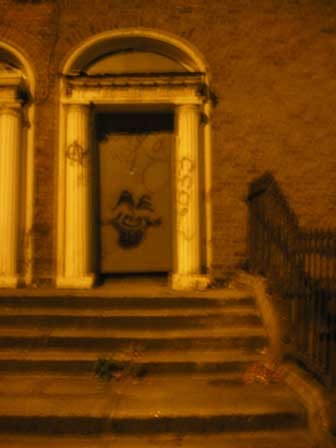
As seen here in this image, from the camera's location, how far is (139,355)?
4543 millimetres

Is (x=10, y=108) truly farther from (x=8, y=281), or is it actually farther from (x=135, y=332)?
(x=135, y=332)

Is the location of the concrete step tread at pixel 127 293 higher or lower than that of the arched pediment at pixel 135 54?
lower

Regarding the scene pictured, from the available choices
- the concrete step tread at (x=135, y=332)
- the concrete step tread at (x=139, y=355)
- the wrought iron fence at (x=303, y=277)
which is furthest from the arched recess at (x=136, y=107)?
the concrete step tread at (x=139, y=355)

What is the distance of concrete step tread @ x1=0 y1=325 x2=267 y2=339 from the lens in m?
4.75

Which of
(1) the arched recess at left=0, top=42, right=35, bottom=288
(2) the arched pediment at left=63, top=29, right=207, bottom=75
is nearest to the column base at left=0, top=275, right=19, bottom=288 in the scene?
(1) the arched recess at left=0, top=42, right=35, bottom=288

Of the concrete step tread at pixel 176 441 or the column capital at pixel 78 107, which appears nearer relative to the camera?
the concrete step tread at pixel 176 441

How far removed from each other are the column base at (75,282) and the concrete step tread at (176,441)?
2722 millimetres

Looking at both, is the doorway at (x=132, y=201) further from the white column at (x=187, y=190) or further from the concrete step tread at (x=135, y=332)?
the concrete step tread at (x=135, y=332)

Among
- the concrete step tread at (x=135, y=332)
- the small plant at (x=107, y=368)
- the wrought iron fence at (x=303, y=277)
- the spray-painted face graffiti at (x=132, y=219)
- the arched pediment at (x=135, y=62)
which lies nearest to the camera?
the wrought iron fence at (x=303, y=277)

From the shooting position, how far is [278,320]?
4723 millimetres

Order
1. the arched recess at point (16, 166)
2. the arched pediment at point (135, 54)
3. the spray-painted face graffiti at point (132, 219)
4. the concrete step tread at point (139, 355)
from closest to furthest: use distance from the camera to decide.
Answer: the concrete step tread at point (139, 355) → the arched recess at point (16, 166) → the arched pediment at point (135, 54) → the spray-painted face graffiti at point (132, 219)

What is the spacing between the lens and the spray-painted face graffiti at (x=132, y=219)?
688 cm

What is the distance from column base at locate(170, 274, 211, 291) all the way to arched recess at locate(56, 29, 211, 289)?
14 millimetres

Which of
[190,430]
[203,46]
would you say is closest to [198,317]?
[190,430]
